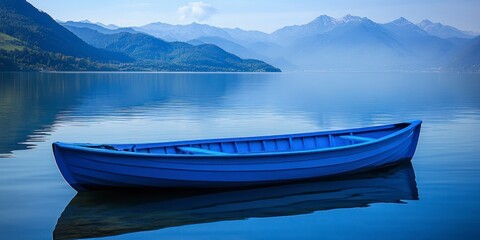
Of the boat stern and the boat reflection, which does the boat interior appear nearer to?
the boat stern

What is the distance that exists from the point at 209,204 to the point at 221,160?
4.22 ft

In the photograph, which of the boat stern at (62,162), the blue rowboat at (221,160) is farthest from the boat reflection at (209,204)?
the boat stern at (62,162)

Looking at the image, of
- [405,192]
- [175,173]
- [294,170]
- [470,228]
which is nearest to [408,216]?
[470,228]

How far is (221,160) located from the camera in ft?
50.0

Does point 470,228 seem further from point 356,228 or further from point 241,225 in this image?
point 241,225

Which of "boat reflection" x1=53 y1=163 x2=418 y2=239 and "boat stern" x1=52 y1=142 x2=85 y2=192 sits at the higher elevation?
"boat stern" x1=52 y1=142 x2=85 y2=192

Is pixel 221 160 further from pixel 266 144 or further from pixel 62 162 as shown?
pixel 62 162

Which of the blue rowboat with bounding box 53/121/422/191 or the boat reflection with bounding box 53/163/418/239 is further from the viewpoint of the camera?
the blue rowboat with bounding box 53/121/422/191

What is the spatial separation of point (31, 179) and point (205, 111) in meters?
27.3

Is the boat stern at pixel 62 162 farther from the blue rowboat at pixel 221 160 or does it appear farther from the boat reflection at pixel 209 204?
the boat reflection at pixel 209 204

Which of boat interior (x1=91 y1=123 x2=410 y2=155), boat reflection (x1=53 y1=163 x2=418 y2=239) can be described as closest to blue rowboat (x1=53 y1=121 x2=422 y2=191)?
boat interior (x1=91 y1=123 x2=410 y2=155)

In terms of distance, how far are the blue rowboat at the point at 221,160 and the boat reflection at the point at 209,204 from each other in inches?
14.6

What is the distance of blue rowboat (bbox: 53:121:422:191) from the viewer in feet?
47.5

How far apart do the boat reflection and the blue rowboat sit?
14.6 inches
